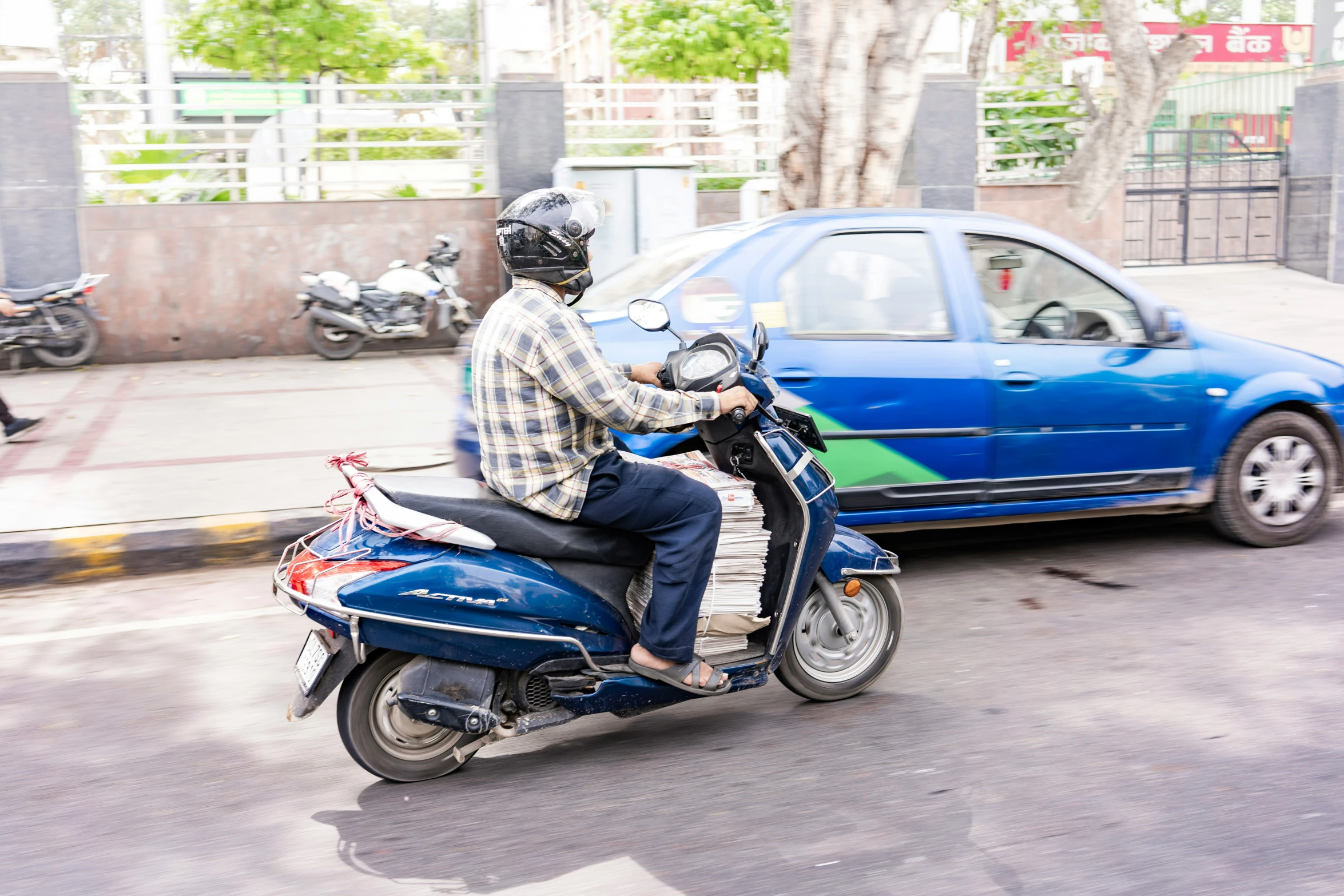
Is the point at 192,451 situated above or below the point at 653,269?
below

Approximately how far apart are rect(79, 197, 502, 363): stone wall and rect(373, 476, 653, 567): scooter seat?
31.0 ft

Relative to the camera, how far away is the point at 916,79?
8.37 meters

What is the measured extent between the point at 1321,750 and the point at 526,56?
37.6 feet

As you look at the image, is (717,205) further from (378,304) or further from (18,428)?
(18,428)

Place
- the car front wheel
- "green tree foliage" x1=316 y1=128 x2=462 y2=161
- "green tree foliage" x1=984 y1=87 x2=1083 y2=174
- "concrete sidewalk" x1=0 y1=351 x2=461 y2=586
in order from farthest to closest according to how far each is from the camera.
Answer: "green tree foliage" x1=984 y1=87 x2=1083 y2=174
"green tree foliage" x1=316 y1=128 x2=462 y2=161
"concrete sidewalk" x1=0 y1=351 x2=461 y2=586
the car front wheel

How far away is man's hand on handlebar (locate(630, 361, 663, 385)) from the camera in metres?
3.82

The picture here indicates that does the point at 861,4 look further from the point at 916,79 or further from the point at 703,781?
the point at 703,781

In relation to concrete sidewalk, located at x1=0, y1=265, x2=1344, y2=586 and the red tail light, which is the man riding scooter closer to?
the red tail light

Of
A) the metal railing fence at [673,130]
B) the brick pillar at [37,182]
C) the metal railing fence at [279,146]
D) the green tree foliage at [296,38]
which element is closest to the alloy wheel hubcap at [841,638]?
the metal railing fence at [279,146]

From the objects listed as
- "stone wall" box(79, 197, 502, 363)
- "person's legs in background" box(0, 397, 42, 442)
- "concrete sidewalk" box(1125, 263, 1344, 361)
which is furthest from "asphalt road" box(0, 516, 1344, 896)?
"concrete sidewalk" box(1125, 263, 1344, 361)

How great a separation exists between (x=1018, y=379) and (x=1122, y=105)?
1102cm

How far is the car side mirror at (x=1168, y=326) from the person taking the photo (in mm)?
5695

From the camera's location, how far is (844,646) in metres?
4.27

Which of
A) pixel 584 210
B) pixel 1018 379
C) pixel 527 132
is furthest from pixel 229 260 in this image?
pixel 584 210
